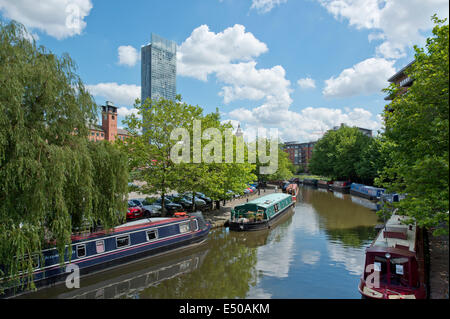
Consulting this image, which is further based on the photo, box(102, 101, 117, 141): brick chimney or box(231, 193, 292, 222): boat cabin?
box(102, 101, 117, 141): brick chimney

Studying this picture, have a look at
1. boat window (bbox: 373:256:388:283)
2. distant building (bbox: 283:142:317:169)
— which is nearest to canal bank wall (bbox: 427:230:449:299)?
boat window (bbox: 373:256:388:283)

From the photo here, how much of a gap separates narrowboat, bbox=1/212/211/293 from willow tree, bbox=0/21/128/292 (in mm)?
1150

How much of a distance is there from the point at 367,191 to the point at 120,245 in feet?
140

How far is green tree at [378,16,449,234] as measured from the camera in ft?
32.0

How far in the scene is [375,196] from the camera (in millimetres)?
43625

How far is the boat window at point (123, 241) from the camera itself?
1589 centimetres

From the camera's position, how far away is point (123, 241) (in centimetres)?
1614

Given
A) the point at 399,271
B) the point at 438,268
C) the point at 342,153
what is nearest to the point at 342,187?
the point at 342,153

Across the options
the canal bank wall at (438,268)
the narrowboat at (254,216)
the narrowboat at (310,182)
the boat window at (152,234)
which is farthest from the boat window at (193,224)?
the narrowboat at (310,182)

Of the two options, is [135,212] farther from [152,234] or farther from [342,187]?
[342,187]

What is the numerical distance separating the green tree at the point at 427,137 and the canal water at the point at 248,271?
210 inches

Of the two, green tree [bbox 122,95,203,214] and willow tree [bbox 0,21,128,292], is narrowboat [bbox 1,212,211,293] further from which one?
green tree [bbox 122,95,203,214]

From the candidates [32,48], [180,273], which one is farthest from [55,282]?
[32,48]
